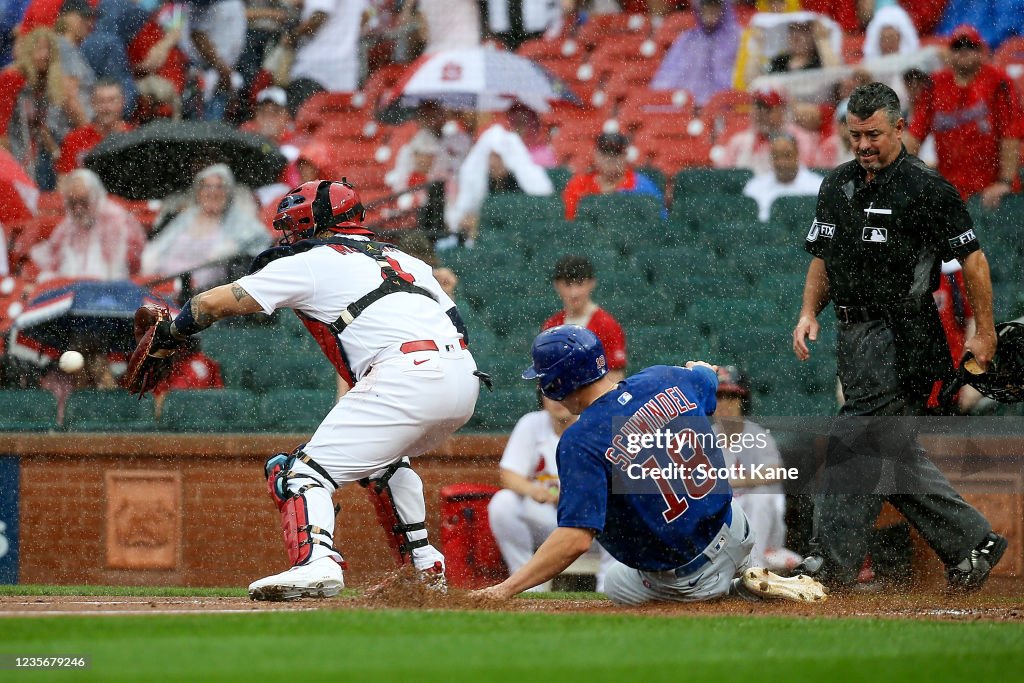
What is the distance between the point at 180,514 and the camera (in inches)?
330

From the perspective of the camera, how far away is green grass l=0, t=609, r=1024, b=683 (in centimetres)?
350

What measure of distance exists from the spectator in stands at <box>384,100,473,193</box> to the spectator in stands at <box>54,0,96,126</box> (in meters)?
2.75

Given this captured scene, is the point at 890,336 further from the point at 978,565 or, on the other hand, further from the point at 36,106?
the point at 36,106

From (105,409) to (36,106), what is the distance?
4.33 m

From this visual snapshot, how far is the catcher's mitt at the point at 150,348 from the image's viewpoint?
5961 mm

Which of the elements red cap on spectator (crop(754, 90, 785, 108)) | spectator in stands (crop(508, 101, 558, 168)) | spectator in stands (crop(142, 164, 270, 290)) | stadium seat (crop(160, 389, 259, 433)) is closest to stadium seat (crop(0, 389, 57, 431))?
stadium seat (crop(160, 389, 259, 433))

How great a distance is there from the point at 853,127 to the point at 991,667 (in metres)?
2.91

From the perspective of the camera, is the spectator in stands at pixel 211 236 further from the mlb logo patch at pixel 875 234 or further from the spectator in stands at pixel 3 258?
the mlb logo patch at pixel 875 234

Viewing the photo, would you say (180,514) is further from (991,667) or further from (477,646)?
(991,667)

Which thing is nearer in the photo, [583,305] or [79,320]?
[583,305]

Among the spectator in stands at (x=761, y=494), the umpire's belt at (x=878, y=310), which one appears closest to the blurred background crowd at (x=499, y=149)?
the spectator in stands at (x=761, y=494)

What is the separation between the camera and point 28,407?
361 inches

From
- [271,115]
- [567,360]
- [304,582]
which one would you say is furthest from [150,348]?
[271,115]

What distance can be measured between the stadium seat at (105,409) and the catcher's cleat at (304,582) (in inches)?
154
